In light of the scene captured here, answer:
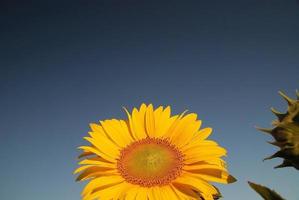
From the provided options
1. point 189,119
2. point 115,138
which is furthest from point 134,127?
point 189,119

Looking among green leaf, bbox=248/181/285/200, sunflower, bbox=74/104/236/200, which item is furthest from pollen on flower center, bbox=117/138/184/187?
green leaf, bbox=248/181/285/200

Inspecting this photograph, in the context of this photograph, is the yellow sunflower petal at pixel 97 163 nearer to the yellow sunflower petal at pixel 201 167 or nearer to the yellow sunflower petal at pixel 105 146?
the yellow sunflower petal at pixel 105 146

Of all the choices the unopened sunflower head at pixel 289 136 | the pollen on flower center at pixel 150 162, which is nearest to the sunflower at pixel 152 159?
the pollen on flower center at pixel 150 162

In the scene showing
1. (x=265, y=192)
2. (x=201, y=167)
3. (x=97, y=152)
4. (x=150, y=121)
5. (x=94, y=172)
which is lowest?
(x=265, y=192)

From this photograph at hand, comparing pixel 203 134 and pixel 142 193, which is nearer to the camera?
pixel 142 193

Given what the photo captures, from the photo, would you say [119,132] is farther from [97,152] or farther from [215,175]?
[215,175]

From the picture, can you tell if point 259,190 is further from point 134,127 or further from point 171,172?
point 134,127

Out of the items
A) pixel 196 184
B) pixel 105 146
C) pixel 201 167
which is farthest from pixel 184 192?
pixel 105 146

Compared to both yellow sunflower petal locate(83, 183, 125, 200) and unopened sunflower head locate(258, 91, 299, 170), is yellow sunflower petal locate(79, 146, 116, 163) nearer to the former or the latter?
yellow sunflower petal locate(83, 183, 125, 200)
